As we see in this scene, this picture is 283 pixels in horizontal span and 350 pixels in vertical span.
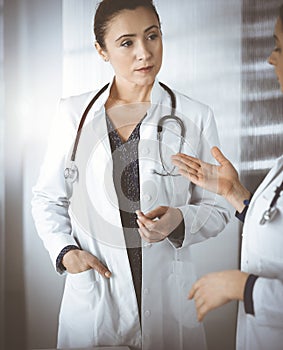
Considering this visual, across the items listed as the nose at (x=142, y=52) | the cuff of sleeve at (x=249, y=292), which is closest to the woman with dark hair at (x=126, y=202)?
the nose at (x=142, y=52)

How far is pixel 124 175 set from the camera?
1414mm

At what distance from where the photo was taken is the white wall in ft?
4.62

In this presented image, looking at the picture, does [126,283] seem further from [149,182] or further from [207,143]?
[207,143]

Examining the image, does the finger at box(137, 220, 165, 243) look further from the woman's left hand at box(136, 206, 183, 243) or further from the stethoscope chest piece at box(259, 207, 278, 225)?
the stethoscope chest piece at box(259, 207, 278, 225)

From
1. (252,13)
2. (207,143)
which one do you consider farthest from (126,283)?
(252,13)

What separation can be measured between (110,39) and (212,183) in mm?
363

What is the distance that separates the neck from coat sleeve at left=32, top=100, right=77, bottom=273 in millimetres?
108

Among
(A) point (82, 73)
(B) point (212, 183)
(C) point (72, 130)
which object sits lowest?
(B) point (212, 183)

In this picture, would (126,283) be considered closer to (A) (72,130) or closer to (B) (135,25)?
(A) (72,130)

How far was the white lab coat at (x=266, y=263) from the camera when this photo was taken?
135 cm

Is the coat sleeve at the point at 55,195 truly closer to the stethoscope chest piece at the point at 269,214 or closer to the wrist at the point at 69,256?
the wrist at the point at 69,256

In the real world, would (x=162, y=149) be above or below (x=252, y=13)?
below

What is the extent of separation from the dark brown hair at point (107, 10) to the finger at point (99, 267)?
17.4 inches

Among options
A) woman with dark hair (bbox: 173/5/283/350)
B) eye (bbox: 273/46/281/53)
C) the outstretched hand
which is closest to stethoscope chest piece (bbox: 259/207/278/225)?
woman with dark hair (bbox: 173/5/283/350)
